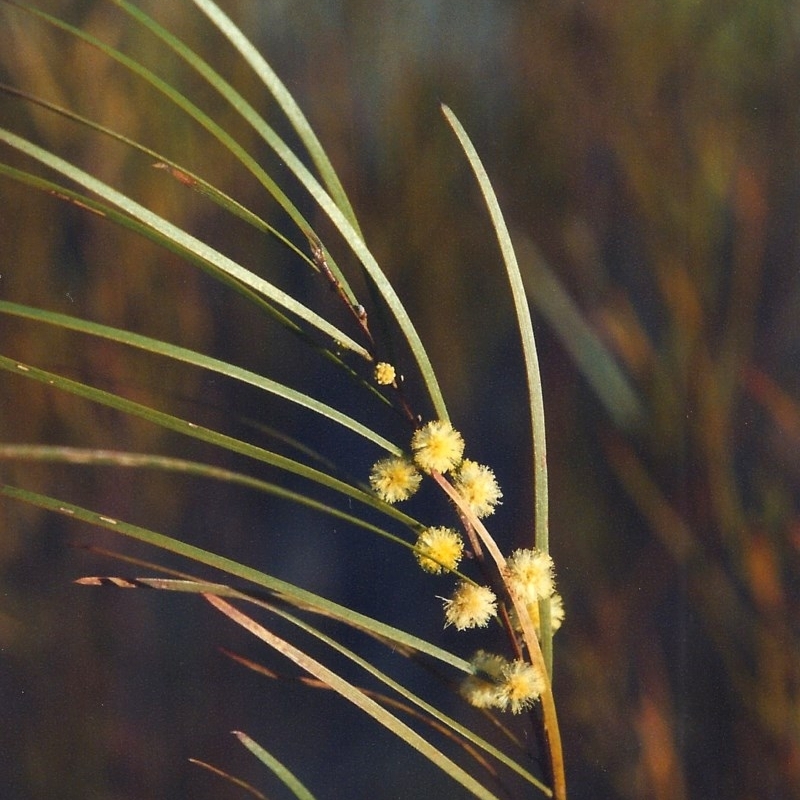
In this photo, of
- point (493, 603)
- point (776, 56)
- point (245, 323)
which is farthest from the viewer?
point (245, 323)

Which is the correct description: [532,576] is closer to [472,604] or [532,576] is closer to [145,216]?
[472,604]

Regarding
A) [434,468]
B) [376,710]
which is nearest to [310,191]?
[434,468]

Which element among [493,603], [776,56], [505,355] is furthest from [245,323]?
[776,56]

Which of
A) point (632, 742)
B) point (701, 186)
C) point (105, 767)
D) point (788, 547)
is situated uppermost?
point (701, 186)

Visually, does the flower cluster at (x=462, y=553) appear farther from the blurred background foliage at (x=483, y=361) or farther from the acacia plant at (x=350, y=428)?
the blurred background foliage at (x=483, y=361)

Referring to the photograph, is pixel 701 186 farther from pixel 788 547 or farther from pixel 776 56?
pixel 788 547

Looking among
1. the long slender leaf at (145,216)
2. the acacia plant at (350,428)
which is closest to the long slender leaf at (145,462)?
the acacia plant at (350,428)

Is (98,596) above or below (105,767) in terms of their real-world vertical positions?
above
